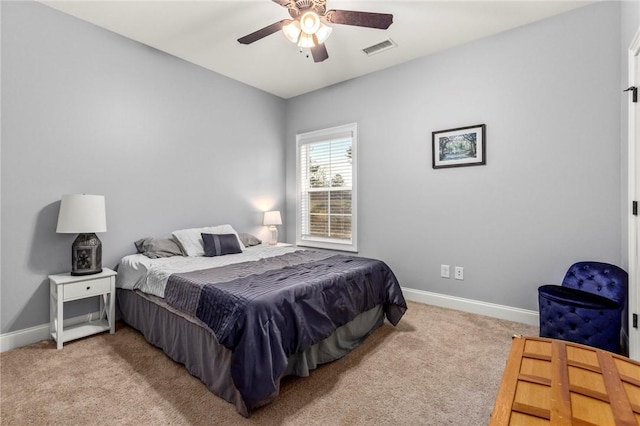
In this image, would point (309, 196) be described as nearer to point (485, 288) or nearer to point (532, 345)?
point (485, 288)

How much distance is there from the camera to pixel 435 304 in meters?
3.37

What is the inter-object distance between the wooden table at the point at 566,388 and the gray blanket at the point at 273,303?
112 cm

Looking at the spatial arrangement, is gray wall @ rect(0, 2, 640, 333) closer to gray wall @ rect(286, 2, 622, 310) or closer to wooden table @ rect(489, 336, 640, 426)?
gray wall @ rect(286, 2, 622, 310)

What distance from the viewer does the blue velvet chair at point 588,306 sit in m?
2.02

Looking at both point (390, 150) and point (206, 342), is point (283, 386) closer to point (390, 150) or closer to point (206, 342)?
point (206, 342)

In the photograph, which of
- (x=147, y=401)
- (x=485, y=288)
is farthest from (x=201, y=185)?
(x=485, y=288)

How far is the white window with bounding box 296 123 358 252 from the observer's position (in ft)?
13.4

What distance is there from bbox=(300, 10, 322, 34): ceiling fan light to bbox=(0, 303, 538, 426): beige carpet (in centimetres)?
250

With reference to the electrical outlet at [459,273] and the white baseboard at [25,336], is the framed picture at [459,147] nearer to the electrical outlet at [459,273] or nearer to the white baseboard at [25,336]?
the electrical outlet at [459,273]

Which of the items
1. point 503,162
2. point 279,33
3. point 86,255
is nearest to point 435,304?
point 503,162

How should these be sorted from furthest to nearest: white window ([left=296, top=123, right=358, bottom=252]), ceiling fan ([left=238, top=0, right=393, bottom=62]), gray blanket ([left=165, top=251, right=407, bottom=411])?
white window ([left=296, top=123, right=358, bottom=252]), ceiling fan ([left=238, top=0, right=393, bottom=62]), gray blanket ([left=165, top=251, right=407, bottom=411])

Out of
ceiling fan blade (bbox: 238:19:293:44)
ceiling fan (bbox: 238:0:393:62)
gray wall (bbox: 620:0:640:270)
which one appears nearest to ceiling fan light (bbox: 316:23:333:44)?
ceiling fan (bbox: 238:0:393:62)

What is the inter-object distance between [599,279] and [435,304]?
4.79 ft

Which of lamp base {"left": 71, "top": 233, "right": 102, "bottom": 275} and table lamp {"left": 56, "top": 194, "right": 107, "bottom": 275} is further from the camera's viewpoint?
lamp base {"left": 71, "top": 233, "right": 102, "bottom": 275}
